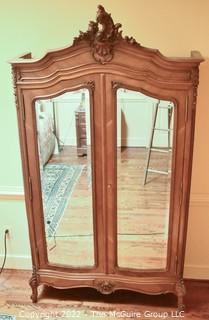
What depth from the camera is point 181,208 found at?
7.49ft

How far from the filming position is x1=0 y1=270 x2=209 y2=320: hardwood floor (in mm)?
2572

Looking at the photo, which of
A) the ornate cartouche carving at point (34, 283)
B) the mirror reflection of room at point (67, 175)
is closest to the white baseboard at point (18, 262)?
the ornate cartouche carving at point (34, 283)

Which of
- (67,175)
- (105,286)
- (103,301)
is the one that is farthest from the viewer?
(103,301)

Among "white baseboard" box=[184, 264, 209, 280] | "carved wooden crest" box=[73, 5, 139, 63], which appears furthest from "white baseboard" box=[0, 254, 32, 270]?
"carved wooden crest" box=[73, 5, 139, 63]

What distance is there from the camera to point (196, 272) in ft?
9.25

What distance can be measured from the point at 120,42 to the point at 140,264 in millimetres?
1429

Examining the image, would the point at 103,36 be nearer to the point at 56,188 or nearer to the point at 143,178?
the point at 143,178

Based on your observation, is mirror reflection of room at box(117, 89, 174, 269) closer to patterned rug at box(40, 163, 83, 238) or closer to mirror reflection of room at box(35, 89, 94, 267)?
mirror reflection of room at box(35, 89, 94, 267)

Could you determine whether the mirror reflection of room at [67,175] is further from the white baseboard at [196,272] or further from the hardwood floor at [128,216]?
the white baseboard at [196,272]

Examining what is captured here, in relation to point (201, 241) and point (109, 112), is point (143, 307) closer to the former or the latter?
point (201, 241)

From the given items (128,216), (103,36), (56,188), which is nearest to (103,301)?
(128,216)

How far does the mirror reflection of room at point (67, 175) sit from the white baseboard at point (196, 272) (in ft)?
2.64

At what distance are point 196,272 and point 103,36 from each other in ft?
6.16

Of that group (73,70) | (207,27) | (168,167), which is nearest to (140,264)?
(168,167)
